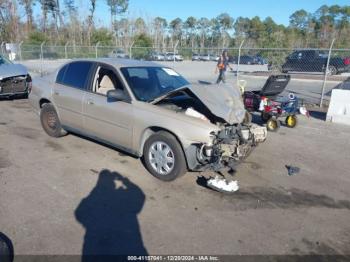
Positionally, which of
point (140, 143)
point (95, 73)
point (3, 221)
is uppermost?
point (95, 73)

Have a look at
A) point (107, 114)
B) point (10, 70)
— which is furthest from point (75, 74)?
point (10, 70)

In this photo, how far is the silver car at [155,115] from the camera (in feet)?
14.0

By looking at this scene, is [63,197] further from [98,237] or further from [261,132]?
[261,132]

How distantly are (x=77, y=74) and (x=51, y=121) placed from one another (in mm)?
1295

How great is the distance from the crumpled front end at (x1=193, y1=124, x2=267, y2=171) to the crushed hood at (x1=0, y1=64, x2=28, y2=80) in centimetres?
786

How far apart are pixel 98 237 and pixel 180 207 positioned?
1077 mm

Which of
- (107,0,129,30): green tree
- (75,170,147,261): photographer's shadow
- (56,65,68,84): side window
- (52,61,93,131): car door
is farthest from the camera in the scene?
(107,0,129,30): green tree

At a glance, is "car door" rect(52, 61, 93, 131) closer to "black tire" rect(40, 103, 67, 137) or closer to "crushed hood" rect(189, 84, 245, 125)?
"black tire" rect(40, 103, 67, 137)

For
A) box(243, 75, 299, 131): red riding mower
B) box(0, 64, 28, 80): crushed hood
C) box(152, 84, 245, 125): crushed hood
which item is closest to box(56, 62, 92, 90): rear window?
box(152, 84, 245, 125): crushed hood

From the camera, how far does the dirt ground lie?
3.18m

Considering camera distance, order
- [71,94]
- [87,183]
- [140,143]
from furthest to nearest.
→ [71,94] < [140,143] < [87,183]

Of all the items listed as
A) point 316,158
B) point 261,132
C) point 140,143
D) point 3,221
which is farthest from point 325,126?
point 3,221

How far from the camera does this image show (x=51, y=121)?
6.32m

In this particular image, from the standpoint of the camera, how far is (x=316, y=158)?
19.1 feet
